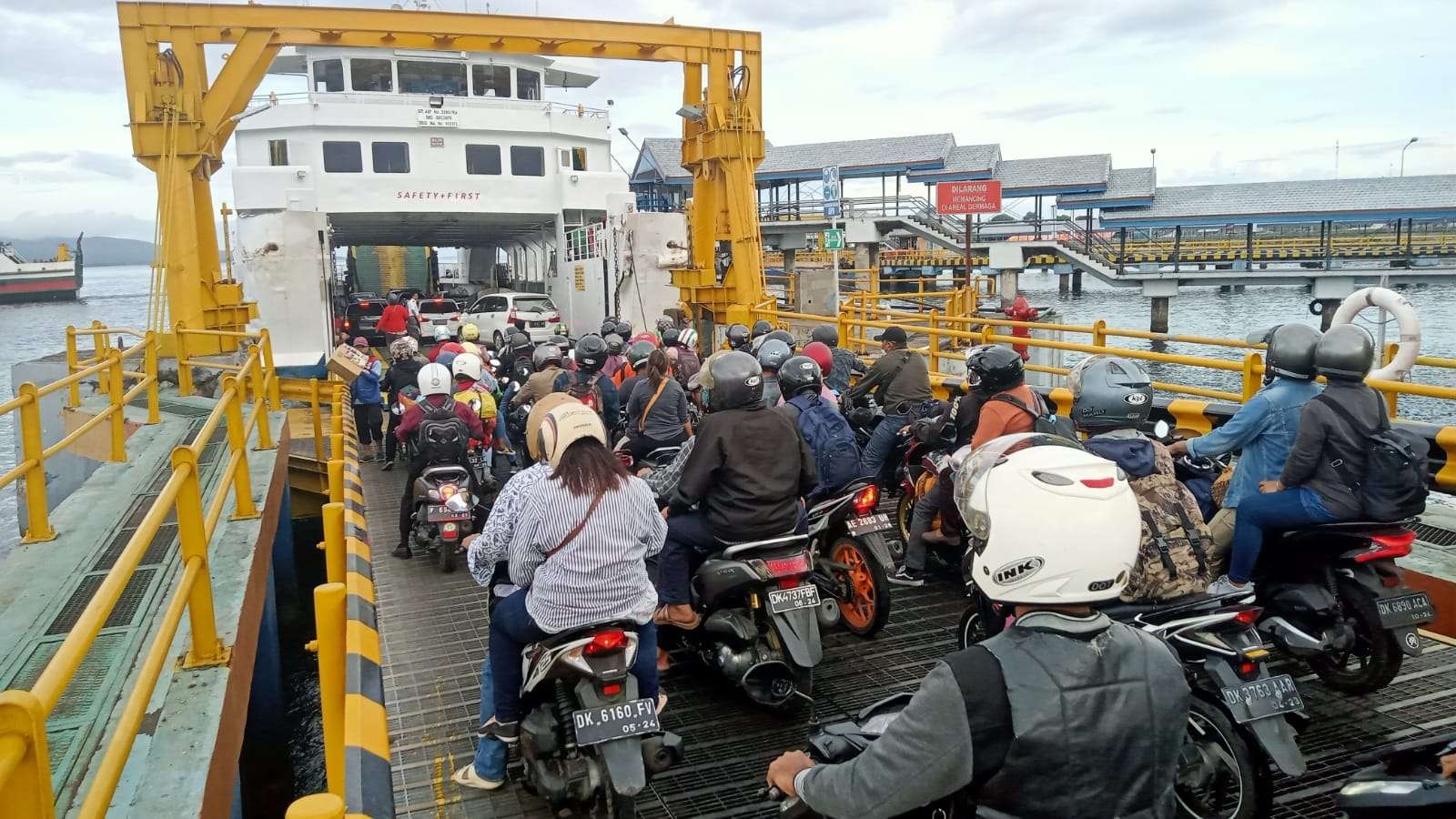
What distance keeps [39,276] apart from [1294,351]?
83.4 metres

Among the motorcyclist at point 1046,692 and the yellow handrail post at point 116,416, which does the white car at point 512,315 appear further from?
the motorcyclist at point 1046,692

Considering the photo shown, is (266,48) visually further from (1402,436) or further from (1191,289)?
(1191,289)

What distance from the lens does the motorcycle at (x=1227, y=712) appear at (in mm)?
3221

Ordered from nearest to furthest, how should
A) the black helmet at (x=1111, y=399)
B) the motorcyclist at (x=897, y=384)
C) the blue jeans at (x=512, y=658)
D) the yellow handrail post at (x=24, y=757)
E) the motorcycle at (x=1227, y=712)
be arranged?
the yellow handrail post at (x=24, y=757), the motorcycle at (x=1227, y=712), the blue jeans at (x=512, y=658), the black helmet at (x=1111, y=399), the motorcyclist at (x=897, y=384)

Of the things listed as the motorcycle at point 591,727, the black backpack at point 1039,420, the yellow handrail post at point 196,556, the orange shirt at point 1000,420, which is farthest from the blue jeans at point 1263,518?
the yellow handrail post at point 196,556

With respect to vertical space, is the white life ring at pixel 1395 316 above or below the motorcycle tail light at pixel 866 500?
above

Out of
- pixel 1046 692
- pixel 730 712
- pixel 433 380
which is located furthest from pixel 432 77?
pixel 1046 692

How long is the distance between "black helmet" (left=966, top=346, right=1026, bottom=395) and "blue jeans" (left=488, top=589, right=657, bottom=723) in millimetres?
2381

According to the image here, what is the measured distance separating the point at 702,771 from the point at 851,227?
35924 millimetres

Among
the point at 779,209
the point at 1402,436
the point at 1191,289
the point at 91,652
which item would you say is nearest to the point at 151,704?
the point at 91,652

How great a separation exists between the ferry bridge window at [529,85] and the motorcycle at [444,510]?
1717 cm

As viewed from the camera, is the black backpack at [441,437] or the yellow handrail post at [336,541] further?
the black backpack at [441,437]

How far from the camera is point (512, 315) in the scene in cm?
2008

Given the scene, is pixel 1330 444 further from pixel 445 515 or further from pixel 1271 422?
pixel 445 515
